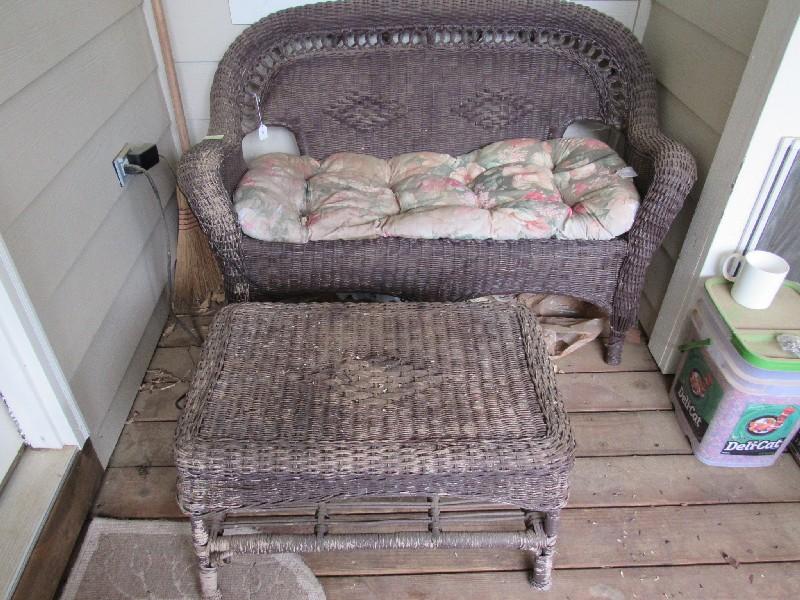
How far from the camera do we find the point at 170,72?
6.48ft

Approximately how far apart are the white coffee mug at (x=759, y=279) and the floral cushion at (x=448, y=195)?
304mm

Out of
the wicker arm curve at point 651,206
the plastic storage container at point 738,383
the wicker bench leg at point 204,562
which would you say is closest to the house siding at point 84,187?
the wicker bench leg at point 204,562

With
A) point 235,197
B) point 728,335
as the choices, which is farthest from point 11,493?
point 728,335

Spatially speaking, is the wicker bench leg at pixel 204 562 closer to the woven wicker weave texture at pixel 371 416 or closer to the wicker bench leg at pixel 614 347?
the woven wicker weave texture at pixel 371 416

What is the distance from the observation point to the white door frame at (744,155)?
1.32 m

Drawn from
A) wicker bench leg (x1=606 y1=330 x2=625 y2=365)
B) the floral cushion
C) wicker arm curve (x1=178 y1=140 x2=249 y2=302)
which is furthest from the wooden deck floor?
the floral cushion

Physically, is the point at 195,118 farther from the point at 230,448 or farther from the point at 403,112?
the point at 230,448

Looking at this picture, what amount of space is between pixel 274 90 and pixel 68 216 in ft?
2.72

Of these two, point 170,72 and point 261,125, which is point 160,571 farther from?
point 170,72

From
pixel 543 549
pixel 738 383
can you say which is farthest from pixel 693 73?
pixel 543 549

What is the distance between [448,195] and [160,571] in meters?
1.21

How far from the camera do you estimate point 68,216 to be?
1.40 metres

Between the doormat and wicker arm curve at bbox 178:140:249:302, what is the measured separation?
0.66m

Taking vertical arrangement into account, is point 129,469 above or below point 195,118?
below
